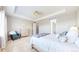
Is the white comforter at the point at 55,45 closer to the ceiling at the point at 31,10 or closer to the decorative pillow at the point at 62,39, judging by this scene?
the decorative pillow at the point at 62,39

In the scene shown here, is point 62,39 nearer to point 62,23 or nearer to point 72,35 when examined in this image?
point 72,35

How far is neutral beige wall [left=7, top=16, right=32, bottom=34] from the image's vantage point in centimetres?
185

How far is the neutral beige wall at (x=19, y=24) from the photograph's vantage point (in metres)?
1.85

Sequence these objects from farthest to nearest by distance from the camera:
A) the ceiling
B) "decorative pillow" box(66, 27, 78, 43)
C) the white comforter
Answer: "decorative pillow" box(66, 27, 78, 43) < the ceiling < the white comforter

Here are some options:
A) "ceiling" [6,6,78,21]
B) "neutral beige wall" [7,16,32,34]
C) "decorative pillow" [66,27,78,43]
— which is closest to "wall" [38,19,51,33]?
"ceiling" [6,6,78,21]

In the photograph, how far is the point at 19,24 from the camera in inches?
75.0

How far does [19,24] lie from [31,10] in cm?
41

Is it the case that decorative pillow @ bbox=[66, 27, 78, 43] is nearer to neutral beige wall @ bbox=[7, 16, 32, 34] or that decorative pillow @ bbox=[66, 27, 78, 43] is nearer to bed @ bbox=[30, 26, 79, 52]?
bed @ bbox=[30, 26, 79, 52]

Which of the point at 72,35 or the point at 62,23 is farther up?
the point at 62,23

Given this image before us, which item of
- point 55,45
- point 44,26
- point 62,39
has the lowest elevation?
point 55,45

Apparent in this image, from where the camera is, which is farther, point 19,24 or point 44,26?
point 44,26

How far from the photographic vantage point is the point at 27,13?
1.98 m

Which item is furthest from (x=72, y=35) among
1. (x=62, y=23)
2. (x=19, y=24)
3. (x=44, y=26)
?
(x=19, y=24)

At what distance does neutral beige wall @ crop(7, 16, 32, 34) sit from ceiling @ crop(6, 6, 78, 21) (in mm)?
93
